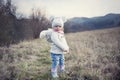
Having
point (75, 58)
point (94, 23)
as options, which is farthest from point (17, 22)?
point (94, 23)

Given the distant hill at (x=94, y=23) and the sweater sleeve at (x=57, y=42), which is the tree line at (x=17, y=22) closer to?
the distant hill at (x=94, y=23)

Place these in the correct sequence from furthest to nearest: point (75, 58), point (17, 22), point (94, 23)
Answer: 1. point (94, 23)
2. point (17, 22)
3. point (75, 58)

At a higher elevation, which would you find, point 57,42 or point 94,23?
point 94,23

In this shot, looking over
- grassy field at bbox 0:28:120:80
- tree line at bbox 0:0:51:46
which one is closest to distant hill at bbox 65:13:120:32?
grassy field at bbox 0:28:120:80

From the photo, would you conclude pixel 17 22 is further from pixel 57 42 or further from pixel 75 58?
pixel 57 42

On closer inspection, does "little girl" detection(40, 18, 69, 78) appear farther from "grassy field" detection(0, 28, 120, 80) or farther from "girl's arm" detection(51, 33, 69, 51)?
"grassy field" detection(0, 28, 120, 80)

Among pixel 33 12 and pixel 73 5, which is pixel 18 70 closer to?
pixel 33 12

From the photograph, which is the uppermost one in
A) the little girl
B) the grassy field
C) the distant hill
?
the distant hill

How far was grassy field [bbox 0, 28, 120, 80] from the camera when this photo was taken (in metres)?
3.21

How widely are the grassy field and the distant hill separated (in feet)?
0.42

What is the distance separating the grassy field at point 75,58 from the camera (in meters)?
3.21

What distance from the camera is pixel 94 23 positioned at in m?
4.50

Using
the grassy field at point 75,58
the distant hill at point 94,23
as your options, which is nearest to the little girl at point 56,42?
the grassy field at point 75,58

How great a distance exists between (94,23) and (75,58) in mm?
921
